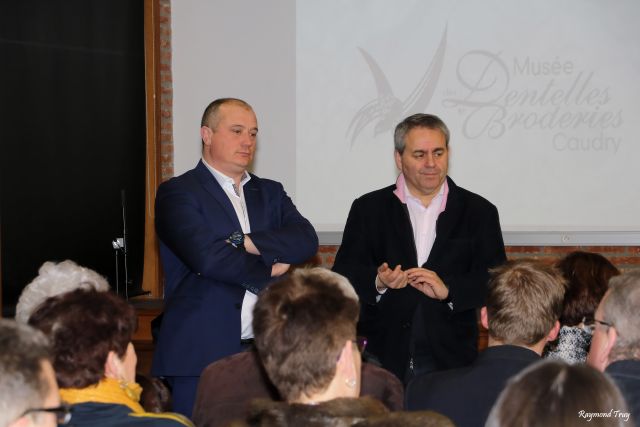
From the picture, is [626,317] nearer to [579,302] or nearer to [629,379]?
[629,379]

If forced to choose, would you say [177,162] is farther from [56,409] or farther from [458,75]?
[56,409]

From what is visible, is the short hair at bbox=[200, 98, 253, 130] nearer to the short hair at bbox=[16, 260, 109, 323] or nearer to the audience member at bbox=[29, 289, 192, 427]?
the short hair at bbox=[16, 260, 109, 323]

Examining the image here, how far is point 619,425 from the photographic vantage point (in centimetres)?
144

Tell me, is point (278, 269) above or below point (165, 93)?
below

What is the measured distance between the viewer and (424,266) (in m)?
3.46

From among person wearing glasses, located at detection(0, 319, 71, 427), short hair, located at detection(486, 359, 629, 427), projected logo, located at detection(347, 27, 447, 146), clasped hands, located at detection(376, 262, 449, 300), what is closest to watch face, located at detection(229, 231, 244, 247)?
clasped hands, located at detection(376, 262, 449, 300)

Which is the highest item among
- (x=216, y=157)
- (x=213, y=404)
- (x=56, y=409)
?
(x=216, y=157)

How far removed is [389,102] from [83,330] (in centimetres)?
401

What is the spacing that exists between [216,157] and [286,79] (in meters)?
2.48

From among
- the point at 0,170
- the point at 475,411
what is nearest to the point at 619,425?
the point at 475,411

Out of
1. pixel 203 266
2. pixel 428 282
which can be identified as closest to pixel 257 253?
pixel 203 266

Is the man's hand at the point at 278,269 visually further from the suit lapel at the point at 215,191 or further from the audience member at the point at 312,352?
the audience member at the point at 312,352

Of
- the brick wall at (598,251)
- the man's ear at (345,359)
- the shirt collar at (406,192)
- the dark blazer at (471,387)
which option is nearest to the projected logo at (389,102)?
the brick wall at (598,251)

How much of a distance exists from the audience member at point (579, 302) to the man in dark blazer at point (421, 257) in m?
0.46
